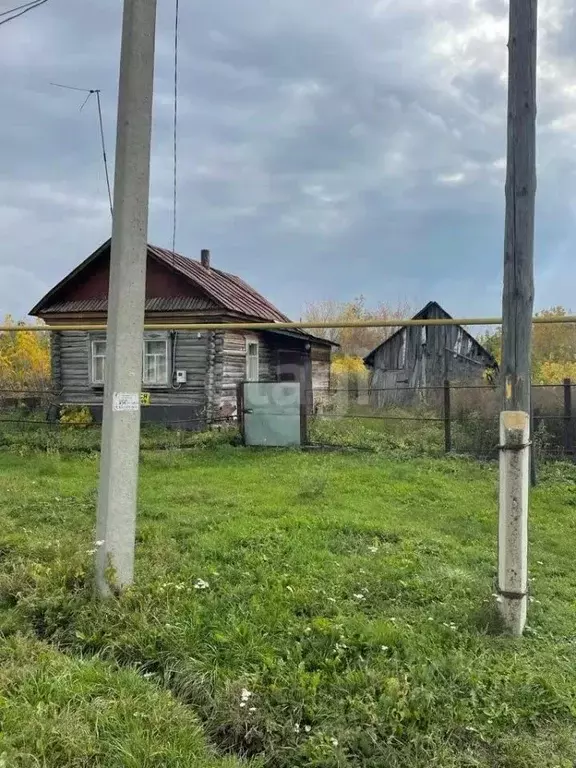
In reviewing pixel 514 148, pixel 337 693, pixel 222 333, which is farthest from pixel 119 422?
pixel 222 333

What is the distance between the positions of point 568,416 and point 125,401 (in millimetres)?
7140

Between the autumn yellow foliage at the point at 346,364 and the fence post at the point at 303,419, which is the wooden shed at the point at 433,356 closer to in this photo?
the autumn yellow foliage at the point at 346,364

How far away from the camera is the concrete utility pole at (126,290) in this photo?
358cm

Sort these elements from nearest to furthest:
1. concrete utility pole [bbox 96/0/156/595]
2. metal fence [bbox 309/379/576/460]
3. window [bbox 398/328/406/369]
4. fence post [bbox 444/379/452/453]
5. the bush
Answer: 1. concrete utility pole [bbox 96/0/156/595]
2. metal fence [bbox 309/379/576/460]
3. fence post [bbox 444/379/452/453]
4. the bush
5. window [bbox 398/328/406/369]

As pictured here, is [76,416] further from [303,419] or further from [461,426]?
[461,426]

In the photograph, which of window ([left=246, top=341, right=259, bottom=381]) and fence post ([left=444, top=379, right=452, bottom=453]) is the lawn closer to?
fence post ([left=444, top=379, right=452, bottom=453])

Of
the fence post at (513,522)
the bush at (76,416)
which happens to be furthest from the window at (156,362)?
the fence post at (513,522)

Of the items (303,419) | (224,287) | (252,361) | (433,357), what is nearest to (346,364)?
(433,357)

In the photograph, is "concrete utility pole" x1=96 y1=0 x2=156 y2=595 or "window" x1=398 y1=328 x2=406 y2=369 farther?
"window" x1=398 y1=328 x2=406 y2=369

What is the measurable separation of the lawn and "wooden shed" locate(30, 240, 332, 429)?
28.7ft

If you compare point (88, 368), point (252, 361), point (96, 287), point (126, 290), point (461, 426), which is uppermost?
point (96, 287)

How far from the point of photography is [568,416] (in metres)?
8.44

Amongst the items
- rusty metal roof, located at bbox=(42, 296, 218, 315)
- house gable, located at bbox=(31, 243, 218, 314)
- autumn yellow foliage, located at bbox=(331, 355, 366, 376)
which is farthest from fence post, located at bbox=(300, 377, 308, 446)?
autumn yellow foliage, located at bbox=(331, 355, 366, 376)

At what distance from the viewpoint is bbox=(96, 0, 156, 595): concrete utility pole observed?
3.58 m
